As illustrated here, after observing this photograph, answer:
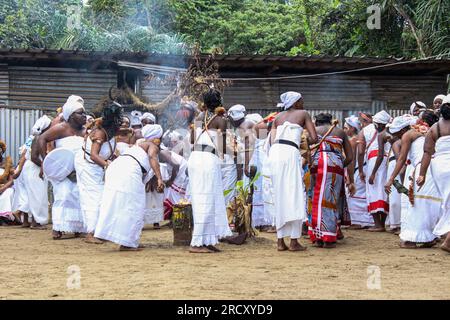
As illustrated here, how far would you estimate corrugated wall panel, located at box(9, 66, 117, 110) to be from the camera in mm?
18516

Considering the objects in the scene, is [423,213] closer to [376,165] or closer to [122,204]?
[376,165]

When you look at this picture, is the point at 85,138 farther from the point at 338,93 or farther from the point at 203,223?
the point at 338,93

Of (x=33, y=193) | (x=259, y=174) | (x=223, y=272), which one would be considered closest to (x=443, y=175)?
(x=259, y=174)

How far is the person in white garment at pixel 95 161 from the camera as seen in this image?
36.3 feet

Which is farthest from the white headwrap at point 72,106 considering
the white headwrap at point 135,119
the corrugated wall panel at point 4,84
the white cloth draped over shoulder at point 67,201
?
the corrugated wall panel at point 4,84

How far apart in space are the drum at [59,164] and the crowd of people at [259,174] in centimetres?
1

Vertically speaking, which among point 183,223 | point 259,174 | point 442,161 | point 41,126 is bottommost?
point 183,223

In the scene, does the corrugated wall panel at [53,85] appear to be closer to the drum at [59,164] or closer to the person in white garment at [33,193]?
the person in white garment at [33,193]

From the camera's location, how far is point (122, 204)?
10.2 m

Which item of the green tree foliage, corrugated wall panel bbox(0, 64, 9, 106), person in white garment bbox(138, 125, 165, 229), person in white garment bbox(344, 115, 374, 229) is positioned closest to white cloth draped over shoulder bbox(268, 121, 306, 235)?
person in white garment bbox(138, 125, 165, 229)

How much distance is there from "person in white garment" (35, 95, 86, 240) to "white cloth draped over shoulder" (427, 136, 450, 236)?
15.5 ft

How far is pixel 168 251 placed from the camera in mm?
10180

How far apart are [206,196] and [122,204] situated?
1.05 meters
